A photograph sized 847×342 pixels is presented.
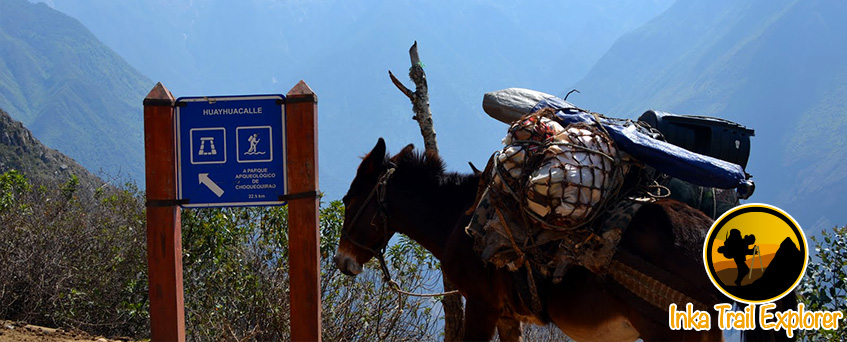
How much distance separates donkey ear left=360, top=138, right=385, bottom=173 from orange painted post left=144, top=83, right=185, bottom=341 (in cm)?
150

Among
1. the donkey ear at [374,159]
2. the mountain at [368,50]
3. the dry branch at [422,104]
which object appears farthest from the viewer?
the mountain at [368,50]

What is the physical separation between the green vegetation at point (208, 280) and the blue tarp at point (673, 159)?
9.02 feet

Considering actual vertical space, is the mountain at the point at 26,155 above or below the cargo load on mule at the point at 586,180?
above

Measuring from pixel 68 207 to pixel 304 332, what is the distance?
637 centimetres

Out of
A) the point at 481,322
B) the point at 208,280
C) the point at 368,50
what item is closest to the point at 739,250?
the point at 481,322

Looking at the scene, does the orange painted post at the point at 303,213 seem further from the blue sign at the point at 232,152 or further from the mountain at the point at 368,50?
the mountain at the point at 368,50

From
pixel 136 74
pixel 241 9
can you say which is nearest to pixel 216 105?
pixel 136 74

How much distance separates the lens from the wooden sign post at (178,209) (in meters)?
4.40

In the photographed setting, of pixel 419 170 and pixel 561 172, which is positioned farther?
pixel 419 170

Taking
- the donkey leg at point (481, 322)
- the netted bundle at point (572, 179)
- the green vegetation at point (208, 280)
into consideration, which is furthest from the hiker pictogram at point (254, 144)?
the green vegetation at point (208, 280)

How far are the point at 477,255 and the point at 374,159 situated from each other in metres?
1.14

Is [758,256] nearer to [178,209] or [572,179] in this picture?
[572,179]

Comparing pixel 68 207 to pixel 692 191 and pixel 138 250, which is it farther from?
pixel 692 191

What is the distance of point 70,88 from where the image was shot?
73.1m
